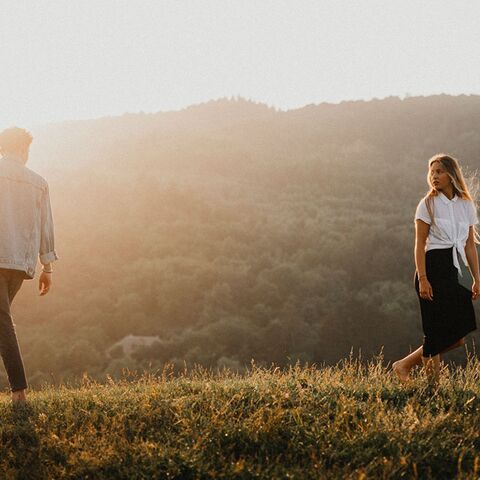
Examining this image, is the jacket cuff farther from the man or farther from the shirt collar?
the shirt collar

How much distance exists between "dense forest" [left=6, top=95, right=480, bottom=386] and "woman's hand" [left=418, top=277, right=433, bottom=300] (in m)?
10.0

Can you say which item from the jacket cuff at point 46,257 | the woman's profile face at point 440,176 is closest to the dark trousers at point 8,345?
the jacket cuff at point 46,257

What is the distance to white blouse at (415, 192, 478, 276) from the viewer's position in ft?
15.0

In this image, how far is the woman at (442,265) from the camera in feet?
14.8

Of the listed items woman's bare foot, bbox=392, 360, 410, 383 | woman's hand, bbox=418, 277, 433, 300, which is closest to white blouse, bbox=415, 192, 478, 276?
woman's hand, bbox=418, 277, 433, 300

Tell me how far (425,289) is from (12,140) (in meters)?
3.35

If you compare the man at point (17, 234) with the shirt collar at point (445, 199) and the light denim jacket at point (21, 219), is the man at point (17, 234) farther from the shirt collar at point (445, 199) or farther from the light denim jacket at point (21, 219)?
the shirt collar at point (445, 199)

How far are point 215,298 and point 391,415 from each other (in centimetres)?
3178

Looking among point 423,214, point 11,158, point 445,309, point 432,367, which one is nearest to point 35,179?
point 11,158

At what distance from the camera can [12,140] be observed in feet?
15.0

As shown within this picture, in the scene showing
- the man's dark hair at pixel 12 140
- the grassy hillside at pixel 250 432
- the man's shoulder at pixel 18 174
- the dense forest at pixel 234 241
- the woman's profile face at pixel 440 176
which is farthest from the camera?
the dense forest at pixel 234 241

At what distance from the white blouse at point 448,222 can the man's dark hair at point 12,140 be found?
10.2ft

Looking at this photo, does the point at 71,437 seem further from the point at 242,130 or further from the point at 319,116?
the point at 319,116

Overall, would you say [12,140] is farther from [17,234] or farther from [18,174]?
[17,234]
